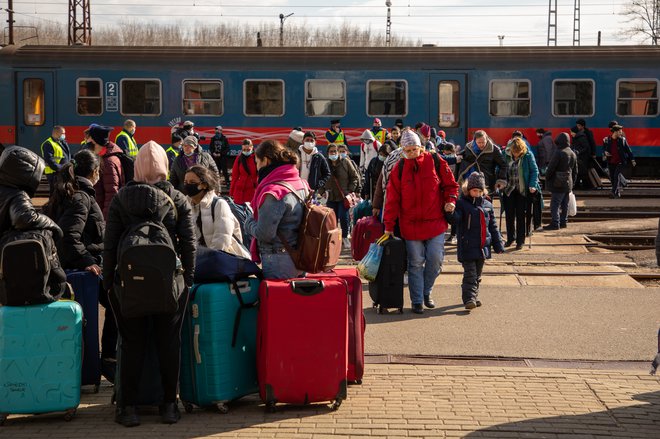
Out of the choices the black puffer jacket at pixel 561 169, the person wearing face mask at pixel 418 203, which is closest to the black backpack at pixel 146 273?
the person wearing face mask at pixel 418 203

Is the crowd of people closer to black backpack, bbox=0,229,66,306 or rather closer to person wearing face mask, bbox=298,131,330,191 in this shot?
person wearing face mask, bbox=298,131,330,191

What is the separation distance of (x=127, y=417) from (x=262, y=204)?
5.53 feet

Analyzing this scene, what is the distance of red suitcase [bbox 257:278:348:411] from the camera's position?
21.6 ft

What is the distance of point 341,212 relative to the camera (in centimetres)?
1541

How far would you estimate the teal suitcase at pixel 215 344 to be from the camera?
6621 millimetres

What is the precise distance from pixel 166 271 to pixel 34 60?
20.0 m

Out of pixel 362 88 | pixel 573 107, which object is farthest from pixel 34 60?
pixel 573 107

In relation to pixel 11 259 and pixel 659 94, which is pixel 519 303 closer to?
pixel 11 259

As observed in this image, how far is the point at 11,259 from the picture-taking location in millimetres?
6395

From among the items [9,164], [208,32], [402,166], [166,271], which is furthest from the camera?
[208,32]

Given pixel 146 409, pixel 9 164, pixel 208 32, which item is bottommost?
pixel 146 409

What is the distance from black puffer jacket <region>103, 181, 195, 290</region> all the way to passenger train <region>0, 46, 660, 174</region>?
18.1m

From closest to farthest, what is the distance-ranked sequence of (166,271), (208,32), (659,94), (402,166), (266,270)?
1. (166,271)
2. (266,270)
3. (402,166)
4. (659,94)
5. (208,32)

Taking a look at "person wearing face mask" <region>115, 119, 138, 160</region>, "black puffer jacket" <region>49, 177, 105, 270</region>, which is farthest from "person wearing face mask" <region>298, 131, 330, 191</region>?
"black puffer jacket" <region>49, 177, 105, 270</region>
